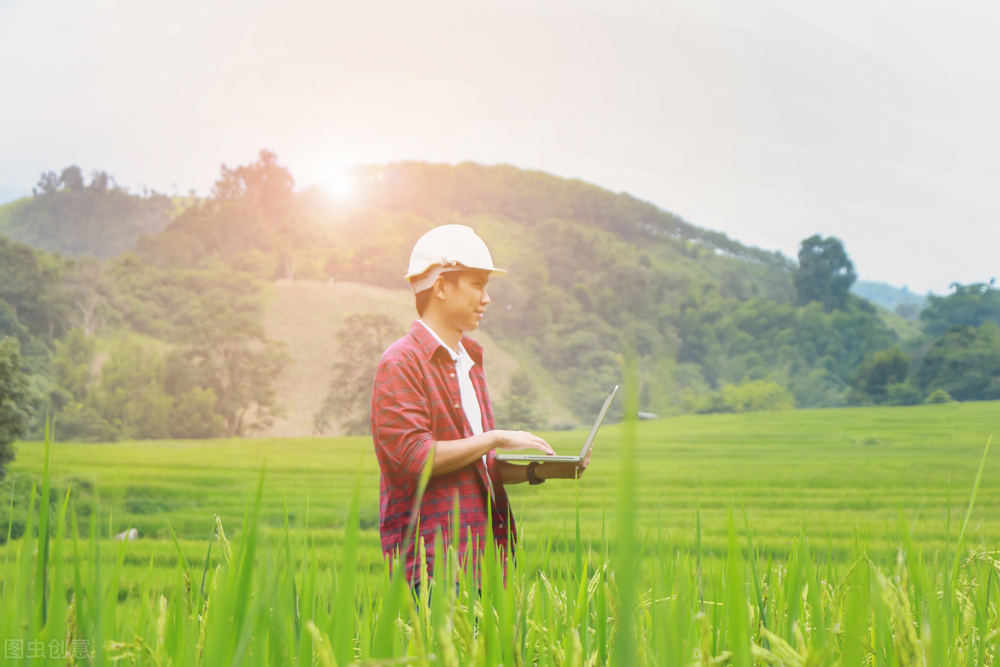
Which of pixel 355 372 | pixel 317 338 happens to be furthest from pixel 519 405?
pixel 317 338

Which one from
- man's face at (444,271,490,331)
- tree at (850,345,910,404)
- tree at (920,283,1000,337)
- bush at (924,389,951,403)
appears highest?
tree at (920,283,1000,337)

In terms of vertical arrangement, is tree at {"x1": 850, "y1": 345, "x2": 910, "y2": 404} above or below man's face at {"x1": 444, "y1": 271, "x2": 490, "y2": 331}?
below

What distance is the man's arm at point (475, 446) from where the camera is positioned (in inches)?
55.6

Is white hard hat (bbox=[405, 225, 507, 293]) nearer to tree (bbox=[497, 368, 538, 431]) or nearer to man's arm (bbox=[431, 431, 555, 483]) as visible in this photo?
man's arm (bbox=[431, 431, 555, 483])

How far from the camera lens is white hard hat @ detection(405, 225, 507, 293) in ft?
5.33

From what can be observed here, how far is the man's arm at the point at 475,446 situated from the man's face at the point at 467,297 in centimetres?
32

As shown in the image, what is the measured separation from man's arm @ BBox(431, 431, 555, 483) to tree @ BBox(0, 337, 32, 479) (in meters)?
8.43

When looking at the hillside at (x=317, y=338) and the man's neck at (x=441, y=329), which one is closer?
the man's neck at (x=441, y=329)

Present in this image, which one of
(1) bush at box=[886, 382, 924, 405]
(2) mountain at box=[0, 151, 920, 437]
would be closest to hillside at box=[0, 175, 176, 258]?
(2) mountain at box=[0, 151, 920, 437]

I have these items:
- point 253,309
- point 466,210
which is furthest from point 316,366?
point 466,210

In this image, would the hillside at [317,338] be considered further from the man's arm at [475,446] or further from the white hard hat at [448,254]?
the man's arm at [475,446]

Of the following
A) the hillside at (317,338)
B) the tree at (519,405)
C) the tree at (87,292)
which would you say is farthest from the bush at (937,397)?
the tree at (87,292)

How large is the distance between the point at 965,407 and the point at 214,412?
837 inches

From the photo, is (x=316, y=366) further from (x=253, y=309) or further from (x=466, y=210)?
(x=466, y=210)
